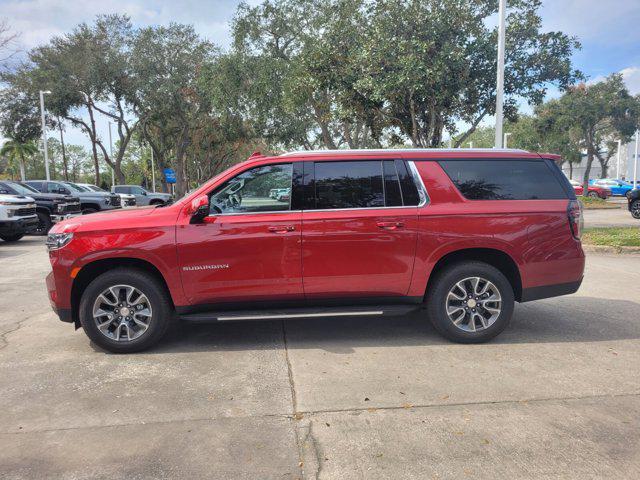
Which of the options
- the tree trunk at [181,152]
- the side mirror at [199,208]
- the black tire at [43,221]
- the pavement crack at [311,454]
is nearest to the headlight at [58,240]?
the side mirror at [199,208]

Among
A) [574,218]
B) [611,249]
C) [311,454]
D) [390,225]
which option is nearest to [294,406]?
[311,454]

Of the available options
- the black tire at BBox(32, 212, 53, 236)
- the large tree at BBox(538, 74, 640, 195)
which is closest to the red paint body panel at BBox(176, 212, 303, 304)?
the black tire at BBox(32, 212, 53, 236)

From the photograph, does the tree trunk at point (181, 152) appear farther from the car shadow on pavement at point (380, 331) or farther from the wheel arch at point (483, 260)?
the wheel arch at point (483, 260)

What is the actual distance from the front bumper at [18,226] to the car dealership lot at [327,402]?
8418 mm

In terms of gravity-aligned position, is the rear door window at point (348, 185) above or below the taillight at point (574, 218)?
above

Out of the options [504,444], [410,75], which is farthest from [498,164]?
[410,75]

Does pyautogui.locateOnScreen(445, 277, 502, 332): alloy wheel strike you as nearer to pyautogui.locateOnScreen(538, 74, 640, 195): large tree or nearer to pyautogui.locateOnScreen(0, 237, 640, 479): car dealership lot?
pyautogui.locateOnScreen(0, 237, 640, 479): car dealership lot

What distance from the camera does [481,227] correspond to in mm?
4840

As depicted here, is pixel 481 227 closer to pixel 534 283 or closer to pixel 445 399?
pixel 534 283

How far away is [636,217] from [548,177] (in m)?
15.8

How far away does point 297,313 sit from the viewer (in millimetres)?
4781

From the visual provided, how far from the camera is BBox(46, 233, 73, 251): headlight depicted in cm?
465

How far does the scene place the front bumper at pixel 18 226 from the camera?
12781 millimetres

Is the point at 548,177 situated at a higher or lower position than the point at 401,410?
higher
